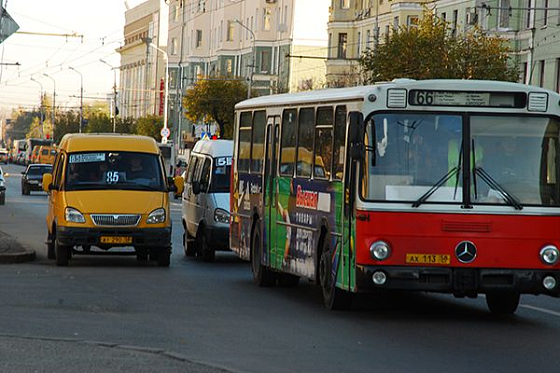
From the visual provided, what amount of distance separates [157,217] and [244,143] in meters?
2.42

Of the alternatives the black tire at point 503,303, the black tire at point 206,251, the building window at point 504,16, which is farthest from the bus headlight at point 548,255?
the building window at point 504,16

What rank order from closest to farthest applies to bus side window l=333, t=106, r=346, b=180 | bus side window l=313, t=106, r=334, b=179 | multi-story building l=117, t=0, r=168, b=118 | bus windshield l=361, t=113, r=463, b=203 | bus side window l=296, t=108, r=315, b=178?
bus windshield l=361, t=113, r=463, b=203 < bus side window l=333, t=106, r=346, b=180 < bus side window l=313, t=106, r=334, b=179 < bus side window l=296, t=108, r=315, b=178 < multi-story building l=117, t=0, r=168, b=118

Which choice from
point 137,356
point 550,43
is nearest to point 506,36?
point 550,43

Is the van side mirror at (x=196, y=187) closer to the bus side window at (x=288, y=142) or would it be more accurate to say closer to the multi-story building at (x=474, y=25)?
the bus side window at (x=288, y=142)

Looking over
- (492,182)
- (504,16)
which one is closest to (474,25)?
(504,16)

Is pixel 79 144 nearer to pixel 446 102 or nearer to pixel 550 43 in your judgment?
pixel 446 102

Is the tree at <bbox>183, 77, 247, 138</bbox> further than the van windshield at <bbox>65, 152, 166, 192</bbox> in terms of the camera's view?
Yes

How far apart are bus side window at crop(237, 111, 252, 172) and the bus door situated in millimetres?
1385

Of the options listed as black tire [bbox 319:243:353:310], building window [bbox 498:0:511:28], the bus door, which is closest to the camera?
black tire [bbox 319:243:353:310]

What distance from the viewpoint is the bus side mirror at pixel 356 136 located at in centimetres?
1502

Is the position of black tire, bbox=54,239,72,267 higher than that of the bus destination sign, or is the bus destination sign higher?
the bus destination sign

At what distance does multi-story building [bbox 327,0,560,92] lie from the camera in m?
59.2

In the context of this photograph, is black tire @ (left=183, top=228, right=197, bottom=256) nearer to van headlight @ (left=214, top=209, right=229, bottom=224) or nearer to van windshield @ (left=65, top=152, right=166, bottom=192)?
van headlight @ (left=214, top=209, right=229, bottom=224)

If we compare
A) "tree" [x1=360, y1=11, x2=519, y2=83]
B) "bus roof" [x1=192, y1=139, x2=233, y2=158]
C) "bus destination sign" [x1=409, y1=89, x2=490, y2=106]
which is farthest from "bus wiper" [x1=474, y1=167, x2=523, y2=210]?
"tree" [x1=360, y1=11, x2=519, y2=83]
